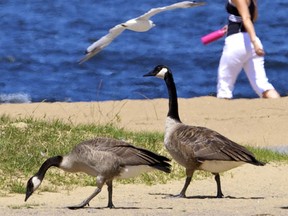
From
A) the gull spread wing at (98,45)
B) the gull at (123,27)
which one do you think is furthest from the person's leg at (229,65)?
the gull spread wing at (98,45)

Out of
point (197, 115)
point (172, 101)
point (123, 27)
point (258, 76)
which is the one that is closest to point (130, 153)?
point (172, 101)

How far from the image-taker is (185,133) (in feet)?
39.5

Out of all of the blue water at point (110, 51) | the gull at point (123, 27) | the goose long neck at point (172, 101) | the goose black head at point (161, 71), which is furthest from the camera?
the blue water at point (110, 51)

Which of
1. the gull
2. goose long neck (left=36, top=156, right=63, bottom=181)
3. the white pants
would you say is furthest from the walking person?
goose long neck (left=36, top=156, right=63, bottom=181)

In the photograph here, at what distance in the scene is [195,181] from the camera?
12977mm

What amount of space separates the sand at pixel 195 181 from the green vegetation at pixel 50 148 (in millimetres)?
196

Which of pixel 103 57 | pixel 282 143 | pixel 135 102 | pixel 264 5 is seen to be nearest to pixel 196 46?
pixel 103 57

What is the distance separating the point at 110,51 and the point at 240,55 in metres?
12.2

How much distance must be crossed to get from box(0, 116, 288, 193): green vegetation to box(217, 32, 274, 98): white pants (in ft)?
9.59

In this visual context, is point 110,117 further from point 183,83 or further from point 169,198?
point 183,83

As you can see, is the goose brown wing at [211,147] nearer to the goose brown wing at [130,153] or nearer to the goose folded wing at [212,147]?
the goose folded wing at [212,147]

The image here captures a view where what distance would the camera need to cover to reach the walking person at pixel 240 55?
672 inches

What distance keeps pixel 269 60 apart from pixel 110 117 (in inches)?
460

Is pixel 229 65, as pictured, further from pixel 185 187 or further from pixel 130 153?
pixel 130 153
